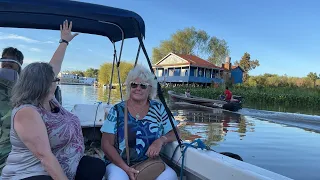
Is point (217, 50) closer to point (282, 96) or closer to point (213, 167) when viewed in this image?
point (282, 96)

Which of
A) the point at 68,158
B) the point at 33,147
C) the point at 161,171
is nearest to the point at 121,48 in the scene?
the point at 161,171

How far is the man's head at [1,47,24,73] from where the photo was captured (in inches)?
105

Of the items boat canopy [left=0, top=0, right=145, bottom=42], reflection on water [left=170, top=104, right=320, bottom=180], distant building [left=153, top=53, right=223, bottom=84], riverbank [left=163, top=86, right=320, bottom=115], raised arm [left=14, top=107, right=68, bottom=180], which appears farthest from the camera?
distant building [left=153, top=53, right=223, bottom=84]

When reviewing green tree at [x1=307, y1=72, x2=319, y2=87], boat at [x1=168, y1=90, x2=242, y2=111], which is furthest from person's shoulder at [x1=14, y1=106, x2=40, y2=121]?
green tree at [x1=307, y1=72, x2=319, y2=87]

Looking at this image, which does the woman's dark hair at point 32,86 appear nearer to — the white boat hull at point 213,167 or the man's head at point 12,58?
the man's head at point 12,58

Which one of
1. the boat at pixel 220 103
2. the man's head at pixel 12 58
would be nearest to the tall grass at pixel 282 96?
the boat at pixel 220 103

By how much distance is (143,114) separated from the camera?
280 cm

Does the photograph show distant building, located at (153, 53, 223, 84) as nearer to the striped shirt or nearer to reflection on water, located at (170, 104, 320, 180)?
reflection on water, located at (170, 104, 320, 180)

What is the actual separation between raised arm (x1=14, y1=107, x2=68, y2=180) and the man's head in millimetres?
1103

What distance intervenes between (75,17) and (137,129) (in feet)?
5.48

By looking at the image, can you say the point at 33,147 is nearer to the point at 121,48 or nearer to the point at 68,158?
the point at 68,158

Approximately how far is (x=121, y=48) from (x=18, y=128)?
2955 millimetres

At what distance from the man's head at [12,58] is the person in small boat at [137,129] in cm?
95

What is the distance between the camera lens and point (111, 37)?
458cm
